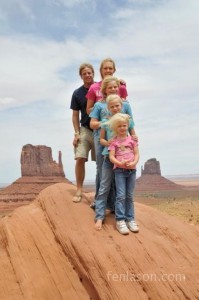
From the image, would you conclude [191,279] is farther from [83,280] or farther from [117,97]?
[117,97]

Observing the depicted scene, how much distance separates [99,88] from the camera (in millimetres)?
5887

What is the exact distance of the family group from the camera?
5.38 meters

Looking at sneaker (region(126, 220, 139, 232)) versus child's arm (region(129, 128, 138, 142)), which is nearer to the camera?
sneaker (region(126, 220, 139, 232))

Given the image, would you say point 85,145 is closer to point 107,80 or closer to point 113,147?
point 113,147

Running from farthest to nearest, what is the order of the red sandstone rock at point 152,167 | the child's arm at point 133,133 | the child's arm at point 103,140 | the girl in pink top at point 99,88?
1. the red sandstone rock at point 152,167
2. the girl in pink top at point 99,88
3. the child's arm at point 133,133
4. the child's arm at point 103,140

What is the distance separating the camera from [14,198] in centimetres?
6106

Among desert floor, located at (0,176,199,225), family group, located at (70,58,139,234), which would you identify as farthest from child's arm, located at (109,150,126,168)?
desert floor, located at (0,176,199,225)

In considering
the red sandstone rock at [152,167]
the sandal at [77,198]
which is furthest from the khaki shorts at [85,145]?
the red sandstone rock at [152,167]

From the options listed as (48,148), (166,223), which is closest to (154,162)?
(48,148)

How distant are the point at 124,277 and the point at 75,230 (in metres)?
1.10

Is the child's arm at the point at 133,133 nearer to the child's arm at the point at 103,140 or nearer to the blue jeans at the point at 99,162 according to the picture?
the child's arm at the point at 103,140

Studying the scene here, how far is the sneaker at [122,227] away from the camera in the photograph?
5355mm

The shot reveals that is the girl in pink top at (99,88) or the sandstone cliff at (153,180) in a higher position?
the girl in pink top at (99,88)

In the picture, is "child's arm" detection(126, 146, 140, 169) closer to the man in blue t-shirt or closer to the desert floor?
the man in blue t-shirt
